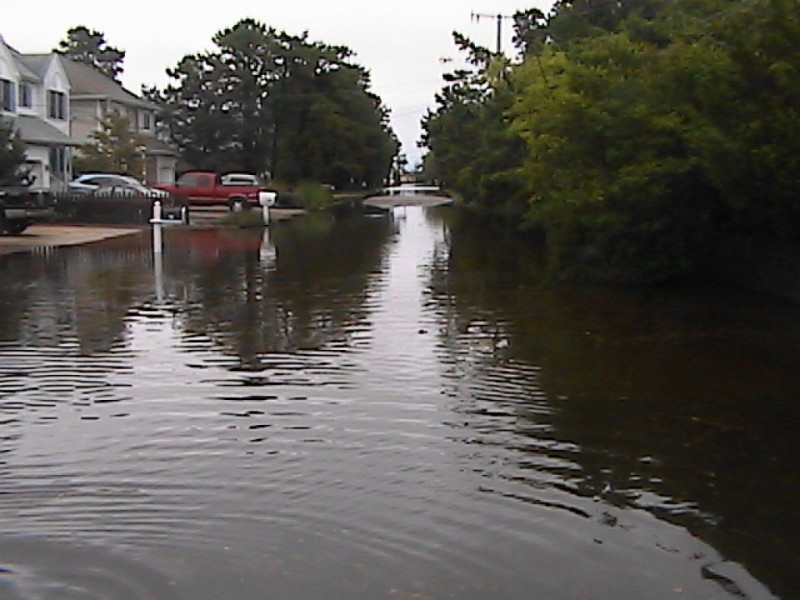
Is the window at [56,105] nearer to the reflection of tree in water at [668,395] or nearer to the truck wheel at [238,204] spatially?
the truck wheel at [238,204]

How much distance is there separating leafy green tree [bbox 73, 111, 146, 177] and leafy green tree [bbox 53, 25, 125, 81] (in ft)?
241

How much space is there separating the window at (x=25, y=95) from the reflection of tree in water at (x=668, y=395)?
35.2 m

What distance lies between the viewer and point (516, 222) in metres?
39.9

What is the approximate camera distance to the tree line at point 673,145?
16.1 meters

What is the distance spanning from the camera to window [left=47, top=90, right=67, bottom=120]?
52450 mm

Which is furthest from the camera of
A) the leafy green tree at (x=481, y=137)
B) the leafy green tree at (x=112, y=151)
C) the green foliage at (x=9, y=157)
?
the leafy green tree at (x=112, y=151)

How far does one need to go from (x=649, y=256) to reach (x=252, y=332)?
8194 millimetres

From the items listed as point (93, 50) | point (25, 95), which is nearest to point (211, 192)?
point (25, 95)

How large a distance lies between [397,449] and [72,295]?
428 inches

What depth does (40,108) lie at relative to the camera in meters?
51.7

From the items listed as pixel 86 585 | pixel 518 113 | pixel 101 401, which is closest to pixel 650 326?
pixel 101 401

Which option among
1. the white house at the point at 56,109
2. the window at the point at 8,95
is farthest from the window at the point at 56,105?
the window at the point at 8,95

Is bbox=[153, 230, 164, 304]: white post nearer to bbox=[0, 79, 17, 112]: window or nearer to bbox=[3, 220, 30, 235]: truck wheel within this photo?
bbox=[3, 220, 30, 235]: truck wheel

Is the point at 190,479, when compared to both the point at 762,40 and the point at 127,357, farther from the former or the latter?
the point at 762,40
